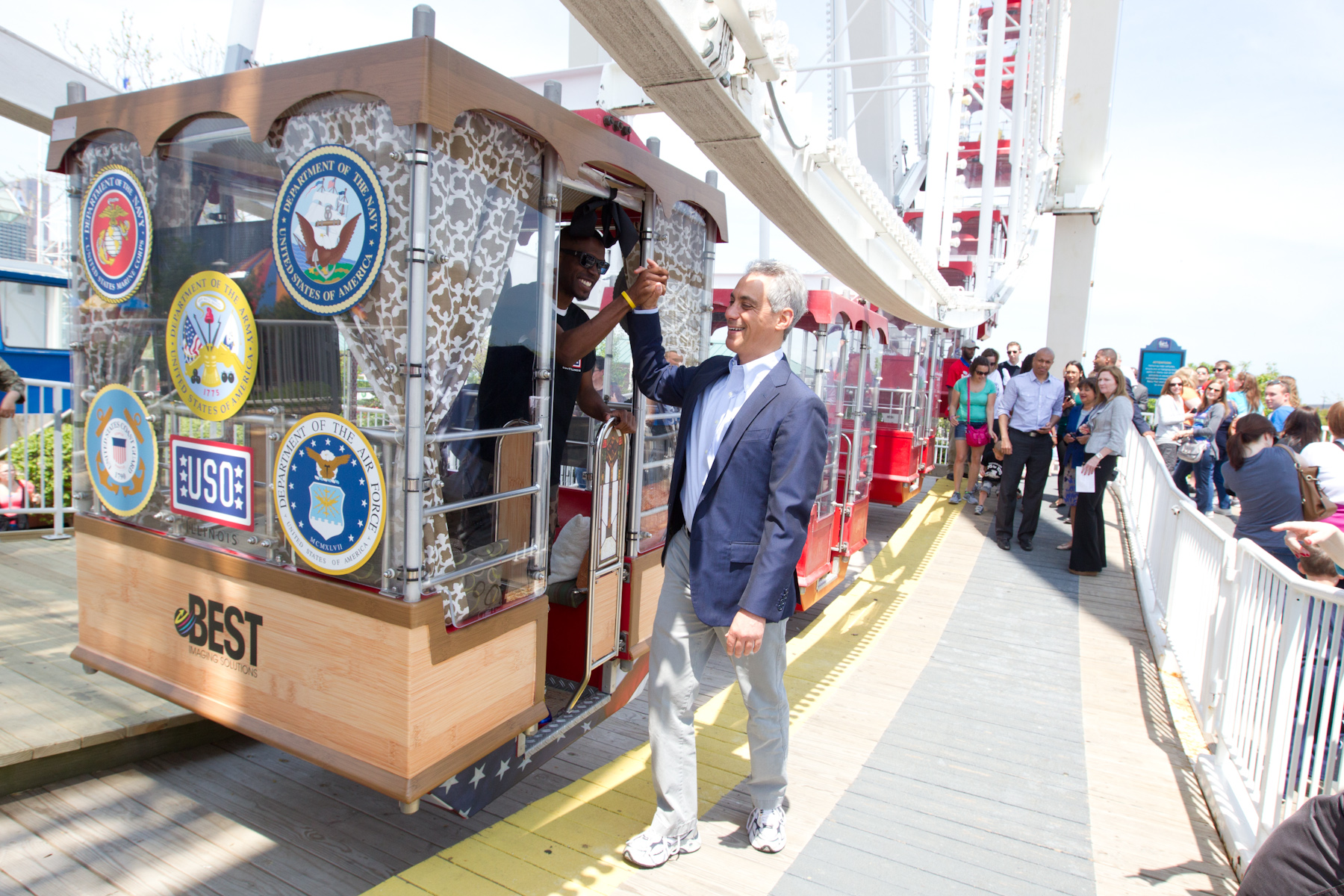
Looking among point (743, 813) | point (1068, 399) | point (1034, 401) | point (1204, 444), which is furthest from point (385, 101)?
point (1204, 444)

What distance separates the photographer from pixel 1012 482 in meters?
7.81

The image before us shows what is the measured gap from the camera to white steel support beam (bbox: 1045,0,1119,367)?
9.91 m

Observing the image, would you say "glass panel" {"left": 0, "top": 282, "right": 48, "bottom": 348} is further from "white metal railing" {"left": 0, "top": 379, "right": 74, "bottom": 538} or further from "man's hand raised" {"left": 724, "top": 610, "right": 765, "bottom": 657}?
"man's hand raised" {"left": 724, "top": 610, "right": 765, "bottom": 657}

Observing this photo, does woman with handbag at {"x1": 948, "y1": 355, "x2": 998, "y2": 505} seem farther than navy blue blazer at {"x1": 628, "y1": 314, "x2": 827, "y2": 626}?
Yes

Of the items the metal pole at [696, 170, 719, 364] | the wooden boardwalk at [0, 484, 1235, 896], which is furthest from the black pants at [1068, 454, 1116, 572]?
the metal pole at [696, 170, 719, 364]

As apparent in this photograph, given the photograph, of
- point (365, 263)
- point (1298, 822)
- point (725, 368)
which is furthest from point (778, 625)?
point (365, 263)

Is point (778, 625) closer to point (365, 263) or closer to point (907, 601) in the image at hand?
point (365, 263)

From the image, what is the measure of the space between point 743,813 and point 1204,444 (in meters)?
8.14

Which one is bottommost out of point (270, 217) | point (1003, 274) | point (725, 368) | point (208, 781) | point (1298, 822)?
point (208, 781)

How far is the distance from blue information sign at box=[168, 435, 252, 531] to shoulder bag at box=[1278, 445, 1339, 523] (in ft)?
16.6

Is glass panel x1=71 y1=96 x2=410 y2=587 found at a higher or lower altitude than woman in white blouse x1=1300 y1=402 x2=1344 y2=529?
higher

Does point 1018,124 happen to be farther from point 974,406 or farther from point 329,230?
point 329,230

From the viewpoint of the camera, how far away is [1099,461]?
22.0ft

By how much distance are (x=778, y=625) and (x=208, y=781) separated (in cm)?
245
